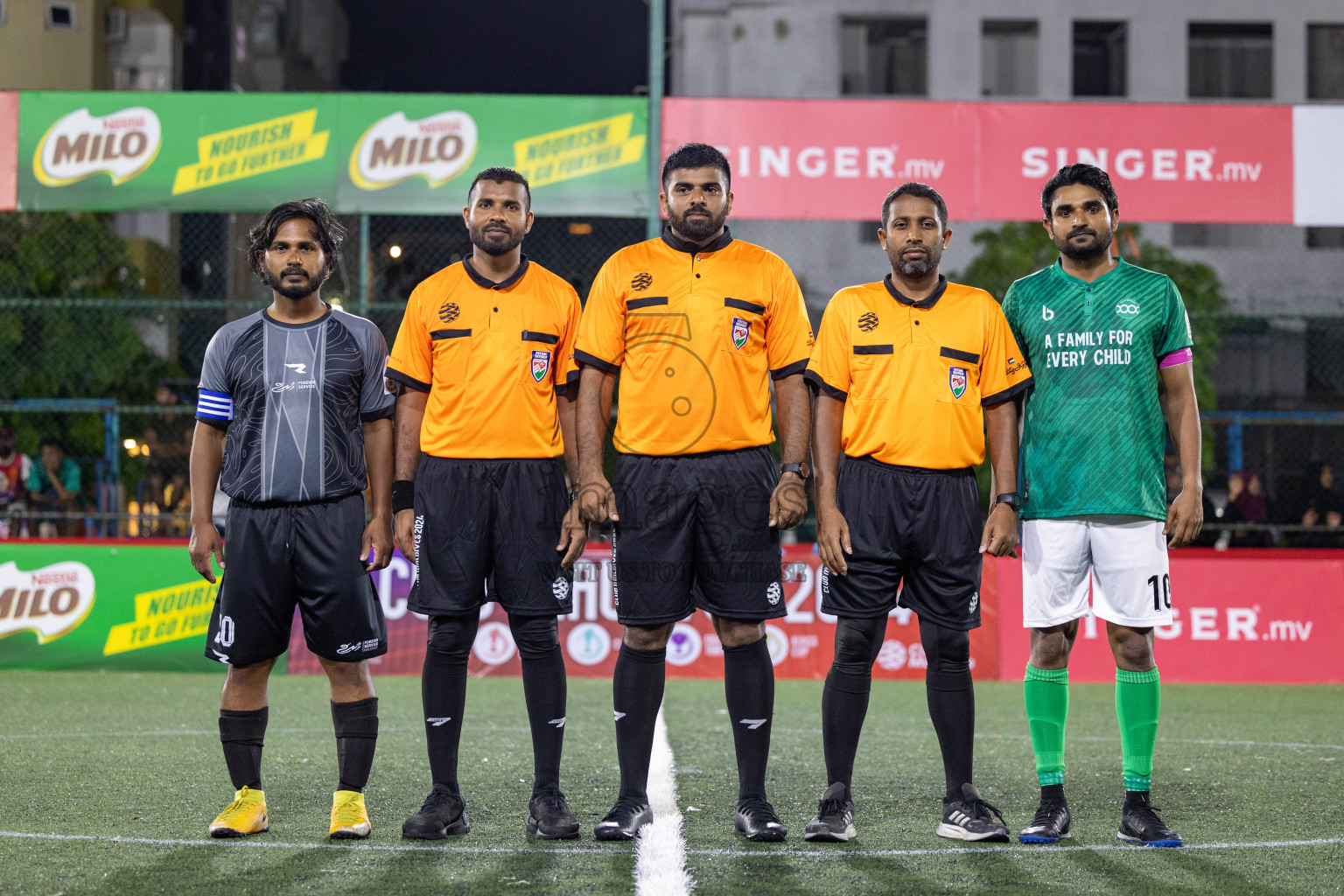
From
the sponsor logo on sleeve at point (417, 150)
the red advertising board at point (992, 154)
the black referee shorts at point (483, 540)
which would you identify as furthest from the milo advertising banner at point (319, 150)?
the black referee shorts at point (483, 540)

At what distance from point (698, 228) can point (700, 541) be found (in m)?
1.00

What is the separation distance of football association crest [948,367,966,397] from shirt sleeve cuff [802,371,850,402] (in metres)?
0.33

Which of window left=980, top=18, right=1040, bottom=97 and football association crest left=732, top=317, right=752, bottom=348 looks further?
window left=980, top=18, right=1040, bottom=97

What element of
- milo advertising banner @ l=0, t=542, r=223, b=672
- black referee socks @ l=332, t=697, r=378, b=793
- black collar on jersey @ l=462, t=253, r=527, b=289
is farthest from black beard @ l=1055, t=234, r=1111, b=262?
milo advertising banner @ l=0, t=542, r=223, b=672

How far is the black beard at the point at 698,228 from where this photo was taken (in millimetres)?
4270

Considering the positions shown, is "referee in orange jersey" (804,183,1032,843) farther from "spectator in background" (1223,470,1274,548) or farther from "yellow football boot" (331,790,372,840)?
"spectator in background" (1223,470,1274,548)

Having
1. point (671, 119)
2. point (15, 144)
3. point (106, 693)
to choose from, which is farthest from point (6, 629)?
point (671, 119)

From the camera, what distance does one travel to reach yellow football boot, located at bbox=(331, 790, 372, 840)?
4.09 metres

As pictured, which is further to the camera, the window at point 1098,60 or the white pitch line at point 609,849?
the window at point 1098,60

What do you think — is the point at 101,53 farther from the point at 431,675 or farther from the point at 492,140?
the point at 431,675

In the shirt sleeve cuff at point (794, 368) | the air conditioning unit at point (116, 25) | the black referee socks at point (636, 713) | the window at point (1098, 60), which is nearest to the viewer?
the black referee socks at point (636, 713)

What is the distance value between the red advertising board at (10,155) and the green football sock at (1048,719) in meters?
8.80

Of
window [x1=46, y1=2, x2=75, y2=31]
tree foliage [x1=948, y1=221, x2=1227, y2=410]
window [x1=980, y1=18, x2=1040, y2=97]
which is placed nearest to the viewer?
tree foliage [x1=948, y1=221, x2=1227, y2=410]

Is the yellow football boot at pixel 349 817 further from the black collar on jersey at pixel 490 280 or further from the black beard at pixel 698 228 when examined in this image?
the black beard at pixel 698 228
